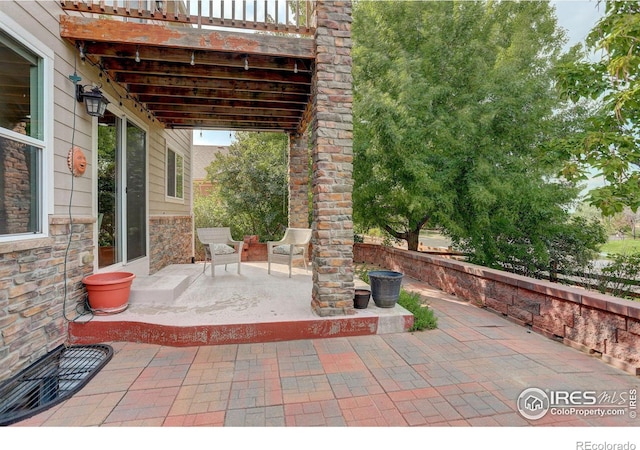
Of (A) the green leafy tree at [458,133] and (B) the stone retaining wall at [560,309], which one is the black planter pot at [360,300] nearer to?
(B) the stone retaining wall at [560,309]

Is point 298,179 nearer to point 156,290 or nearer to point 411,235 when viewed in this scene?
point 411,235

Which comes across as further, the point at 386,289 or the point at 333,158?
the point at 386,289

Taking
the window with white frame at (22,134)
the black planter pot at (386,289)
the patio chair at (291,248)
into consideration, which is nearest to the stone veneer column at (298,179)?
the patio chair at (291,248)

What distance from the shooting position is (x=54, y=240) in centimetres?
280

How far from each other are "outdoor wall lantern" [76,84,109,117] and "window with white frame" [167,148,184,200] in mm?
2934

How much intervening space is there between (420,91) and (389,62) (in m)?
1.06

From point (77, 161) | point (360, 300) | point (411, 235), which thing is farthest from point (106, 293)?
point (411, 235)

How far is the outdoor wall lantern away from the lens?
3.18 meters

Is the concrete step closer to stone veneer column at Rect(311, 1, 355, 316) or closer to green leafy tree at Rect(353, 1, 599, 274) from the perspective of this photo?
stone veneer column at Rect(311, 1, 355, 316)

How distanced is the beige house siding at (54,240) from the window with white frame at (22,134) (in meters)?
0.06

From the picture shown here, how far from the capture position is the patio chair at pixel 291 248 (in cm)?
536

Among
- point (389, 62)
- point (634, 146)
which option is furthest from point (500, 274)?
point (389, 62)

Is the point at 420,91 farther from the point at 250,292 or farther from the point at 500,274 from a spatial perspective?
the point at 250,292

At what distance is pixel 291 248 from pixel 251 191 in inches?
148
